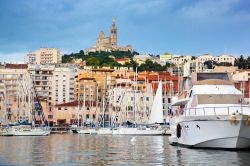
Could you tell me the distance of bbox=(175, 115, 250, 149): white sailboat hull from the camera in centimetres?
3372

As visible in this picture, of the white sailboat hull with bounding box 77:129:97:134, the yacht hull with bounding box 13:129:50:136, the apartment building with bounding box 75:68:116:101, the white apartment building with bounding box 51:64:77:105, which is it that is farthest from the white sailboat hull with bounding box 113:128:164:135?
the white apartment building with bounding box 51:64:77:105

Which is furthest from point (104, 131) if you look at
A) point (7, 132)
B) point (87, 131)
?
point (7, 132)

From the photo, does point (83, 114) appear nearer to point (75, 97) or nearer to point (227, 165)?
point (75, 97)

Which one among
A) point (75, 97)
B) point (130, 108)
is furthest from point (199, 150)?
point (75, 97)

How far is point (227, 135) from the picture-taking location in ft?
112

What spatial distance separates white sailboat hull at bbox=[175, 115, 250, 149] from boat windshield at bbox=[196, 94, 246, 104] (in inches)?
94.5

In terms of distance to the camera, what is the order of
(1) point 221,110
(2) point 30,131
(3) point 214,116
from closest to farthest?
(3) point 214,116 < (1) point 221,110 < (2) point 30,131

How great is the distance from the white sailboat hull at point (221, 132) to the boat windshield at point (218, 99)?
2.40 metres

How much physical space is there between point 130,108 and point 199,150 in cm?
9318

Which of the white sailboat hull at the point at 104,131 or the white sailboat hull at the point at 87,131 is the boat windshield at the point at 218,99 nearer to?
the white sailboat hull at the point at 104,131

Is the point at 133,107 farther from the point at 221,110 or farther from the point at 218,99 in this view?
the point at 221,110

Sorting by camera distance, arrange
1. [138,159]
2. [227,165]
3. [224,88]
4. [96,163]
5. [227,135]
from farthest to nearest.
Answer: [224,88] < [227,135] < [138,159] < [96,163] < [227,165]

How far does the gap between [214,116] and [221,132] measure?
114 centimetres

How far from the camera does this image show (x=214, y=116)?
34188mm
